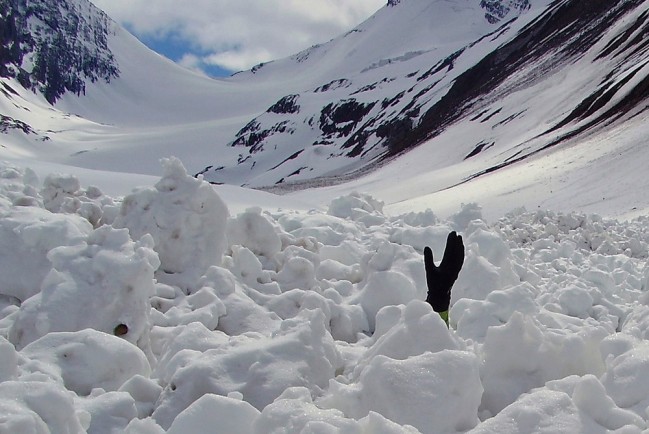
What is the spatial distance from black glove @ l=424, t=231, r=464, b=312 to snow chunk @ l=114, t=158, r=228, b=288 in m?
2.57

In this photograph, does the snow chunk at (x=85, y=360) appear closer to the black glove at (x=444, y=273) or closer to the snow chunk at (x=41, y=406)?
the snow chunk at (x=41, y=406)

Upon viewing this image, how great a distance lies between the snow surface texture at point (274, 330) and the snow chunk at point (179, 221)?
17 mm

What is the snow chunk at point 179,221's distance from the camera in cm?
779

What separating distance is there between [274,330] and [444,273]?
179cm

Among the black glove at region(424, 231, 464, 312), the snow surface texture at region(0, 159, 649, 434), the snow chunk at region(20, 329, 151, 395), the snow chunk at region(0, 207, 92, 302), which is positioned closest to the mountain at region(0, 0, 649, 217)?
the snow surface texture at region(0, 159, 649, 434)

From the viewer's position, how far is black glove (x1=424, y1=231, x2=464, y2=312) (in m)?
6.68

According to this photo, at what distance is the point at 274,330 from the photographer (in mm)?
6191

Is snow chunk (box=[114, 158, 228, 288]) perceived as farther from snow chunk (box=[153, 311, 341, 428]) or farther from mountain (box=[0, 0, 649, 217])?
mountain (box=[0, 0, 649, 217])

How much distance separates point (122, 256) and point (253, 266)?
6.59ft

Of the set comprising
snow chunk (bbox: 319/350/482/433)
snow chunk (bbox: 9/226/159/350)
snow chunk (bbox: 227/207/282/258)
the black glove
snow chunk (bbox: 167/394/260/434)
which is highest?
snow chunk (bbox: 227/207/282/258)

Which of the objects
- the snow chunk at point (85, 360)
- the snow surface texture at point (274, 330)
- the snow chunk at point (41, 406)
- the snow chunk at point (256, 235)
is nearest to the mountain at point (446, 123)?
the snow surface texture at point (274, 330)

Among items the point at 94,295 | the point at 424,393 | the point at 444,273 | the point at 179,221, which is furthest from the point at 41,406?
the point at 179,221

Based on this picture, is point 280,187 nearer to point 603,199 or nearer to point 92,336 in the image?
point 603,199

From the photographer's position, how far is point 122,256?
6133mm
